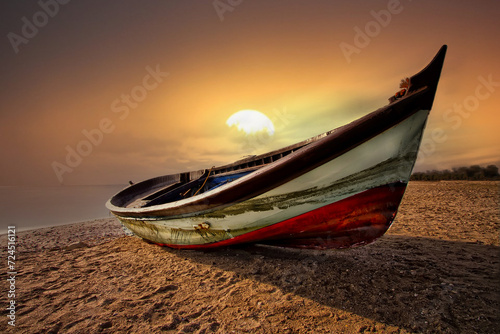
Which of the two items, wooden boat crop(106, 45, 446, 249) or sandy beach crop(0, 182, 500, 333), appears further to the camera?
wooden boat crop(106, 45, 446, 249)

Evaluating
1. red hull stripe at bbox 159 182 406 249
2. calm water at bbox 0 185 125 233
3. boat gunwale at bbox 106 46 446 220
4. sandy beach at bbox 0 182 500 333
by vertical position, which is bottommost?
sandy beach at bbox 0 182 500 333

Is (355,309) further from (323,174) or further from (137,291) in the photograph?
(137,291)

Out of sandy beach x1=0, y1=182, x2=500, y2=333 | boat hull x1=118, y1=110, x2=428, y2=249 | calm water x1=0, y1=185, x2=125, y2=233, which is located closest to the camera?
sandy beach x1=0, y1=182, x2=500, y2=333

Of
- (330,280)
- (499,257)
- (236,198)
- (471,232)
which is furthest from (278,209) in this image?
(471,232)

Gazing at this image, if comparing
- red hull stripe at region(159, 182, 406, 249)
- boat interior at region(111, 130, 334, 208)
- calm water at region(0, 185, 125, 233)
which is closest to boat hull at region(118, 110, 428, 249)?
red hull stripe at region(159, 182, 406, 249)

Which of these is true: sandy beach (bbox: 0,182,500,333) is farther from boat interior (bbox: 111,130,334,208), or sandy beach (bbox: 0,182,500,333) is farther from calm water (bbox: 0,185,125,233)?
calm water (bbox: 0,185,125,233)

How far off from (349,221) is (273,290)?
1.43 meters

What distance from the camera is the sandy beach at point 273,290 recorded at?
202 cm

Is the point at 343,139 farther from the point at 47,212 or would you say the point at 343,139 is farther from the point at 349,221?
the point at 47,212

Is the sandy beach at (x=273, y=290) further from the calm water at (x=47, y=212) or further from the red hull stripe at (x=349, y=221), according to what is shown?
the calm water at (x=47, y=212)

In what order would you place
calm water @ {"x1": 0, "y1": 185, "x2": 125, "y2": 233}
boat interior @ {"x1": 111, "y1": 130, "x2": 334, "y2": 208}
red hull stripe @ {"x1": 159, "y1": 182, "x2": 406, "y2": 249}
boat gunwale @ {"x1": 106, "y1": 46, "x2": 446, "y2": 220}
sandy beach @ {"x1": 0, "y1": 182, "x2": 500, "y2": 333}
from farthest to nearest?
1. calm water @ {"x1": 0, "y1": 185, "x2": 125, "y2": 233}
2. boat interior @ {"x1": 111, "y1": 130, "x2": 334, "y2": 208}
3. red hull stripe @ {"x1": 159, "y1": 182, "x2": 406, "y2": 249}
4. boat gunwale @ {"x1": 106, "y1": 46, "x2": 446, "y2": 220}
5. sandy beach @ {"x1": 0, "y1": 182, "x2": 500, "y2": 333}

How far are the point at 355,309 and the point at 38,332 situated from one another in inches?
136

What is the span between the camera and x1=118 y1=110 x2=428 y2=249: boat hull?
2584 millimetres

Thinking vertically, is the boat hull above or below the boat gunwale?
below
